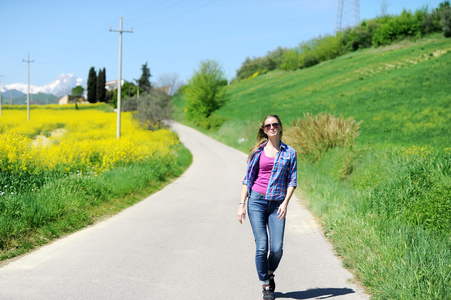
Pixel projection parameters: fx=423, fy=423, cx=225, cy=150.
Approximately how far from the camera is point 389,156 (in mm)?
12445

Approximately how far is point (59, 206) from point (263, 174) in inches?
202

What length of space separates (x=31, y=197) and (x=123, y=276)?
10.9 ft

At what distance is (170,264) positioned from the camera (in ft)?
19.0

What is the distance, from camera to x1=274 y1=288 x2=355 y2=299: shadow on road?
461cm

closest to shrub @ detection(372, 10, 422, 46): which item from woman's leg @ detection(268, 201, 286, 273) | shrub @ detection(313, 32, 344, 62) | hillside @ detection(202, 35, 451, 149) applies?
hillside @ detection(202, 35, 451, 149)

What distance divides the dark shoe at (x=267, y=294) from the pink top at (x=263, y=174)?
1.02 metres

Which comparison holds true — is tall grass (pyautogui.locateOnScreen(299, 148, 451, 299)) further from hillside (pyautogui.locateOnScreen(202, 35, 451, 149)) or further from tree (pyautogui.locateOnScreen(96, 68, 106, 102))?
tree (pyautogui.locateOnScreen(96, 68, 106, 102))

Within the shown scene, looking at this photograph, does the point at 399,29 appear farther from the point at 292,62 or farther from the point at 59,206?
the point at 59,206

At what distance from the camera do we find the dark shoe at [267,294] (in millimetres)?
4406

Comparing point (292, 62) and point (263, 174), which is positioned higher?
point (292, 62)

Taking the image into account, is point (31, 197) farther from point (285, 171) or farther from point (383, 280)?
point (383, 280)

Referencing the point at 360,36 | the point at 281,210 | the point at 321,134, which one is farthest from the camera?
the point at 360,36

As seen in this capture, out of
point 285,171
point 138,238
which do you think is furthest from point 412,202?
point 138,238

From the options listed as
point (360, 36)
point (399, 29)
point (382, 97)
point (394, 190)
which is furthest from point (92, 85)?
A: point (394, 190)
